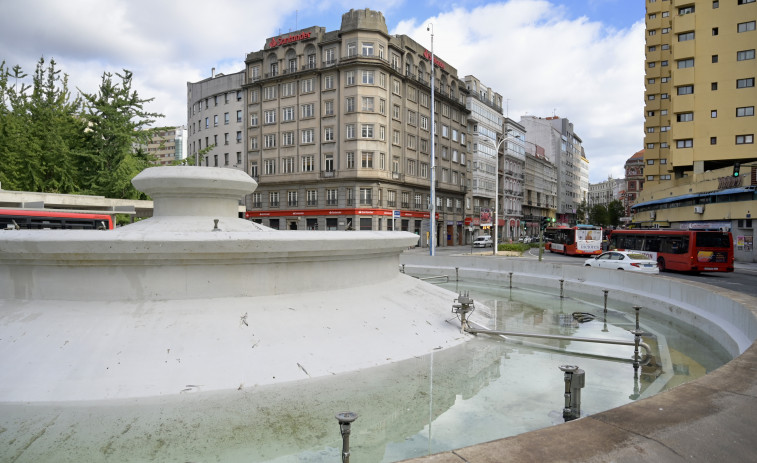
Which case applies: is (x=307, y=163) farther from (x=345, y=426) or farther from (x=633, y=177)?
(x=633, y=177)

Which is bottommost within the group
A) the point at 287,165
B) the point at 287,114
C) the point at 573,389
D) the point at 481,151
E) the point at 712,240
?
the point at 573,389

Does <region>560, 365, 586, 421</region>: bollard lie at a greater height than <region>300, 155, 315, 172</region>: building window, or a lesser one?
lesser

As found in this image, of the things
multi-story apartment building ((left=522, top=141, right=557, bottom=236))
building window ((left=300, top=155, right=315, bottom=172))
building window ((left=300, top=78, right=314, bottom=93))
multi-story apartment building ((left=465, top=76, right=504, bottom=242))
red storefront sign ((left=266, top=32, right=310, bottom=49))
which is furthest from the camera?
multi-story apartment building ((left=522, top=141, right=557, bottom=236))

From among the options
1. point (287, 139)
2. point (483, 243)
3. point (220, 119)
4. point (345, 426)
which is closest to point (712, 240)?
point (345, 426)

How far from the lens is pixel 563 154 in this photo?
368ft

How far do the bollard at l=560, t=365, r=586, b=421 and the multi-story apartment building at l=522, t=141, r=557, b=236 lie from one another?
87058mm

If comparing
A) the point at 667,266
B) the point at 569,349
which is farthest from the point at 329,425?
the point at 667,266

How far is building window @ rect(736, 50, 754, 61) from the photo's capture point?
37844 mm

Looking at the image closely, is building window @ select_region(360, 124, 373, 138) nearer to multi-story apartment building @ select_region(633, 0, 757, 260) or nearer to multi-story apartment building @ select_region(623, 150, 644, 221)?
multi-story apartment building @ select_region(633, 0, 757, 260)

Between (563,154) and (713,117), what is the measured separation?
7498 centimetres

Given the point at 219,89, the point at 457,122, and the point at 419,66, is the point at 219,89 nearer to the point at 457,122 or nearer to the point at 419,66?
the point at 419,66

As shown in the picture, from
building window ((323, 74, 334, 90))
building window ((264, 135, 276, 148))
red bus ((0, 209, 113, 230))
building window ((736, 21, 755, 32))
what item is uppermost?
building window ((736, 21, 755, 32))

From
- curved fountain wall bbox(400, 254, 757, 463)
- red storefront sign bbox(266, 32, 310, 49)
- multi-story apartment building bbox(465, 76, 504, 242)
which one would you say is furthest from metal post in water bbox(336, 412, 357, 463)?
multi-story apartment building bbox(465, 76, 504, 242)

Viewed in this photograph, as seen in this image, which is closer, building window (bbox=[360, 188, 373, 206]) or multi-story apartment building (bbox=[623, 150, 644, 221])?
building window (bbox=[360, 188, 373, 206])
